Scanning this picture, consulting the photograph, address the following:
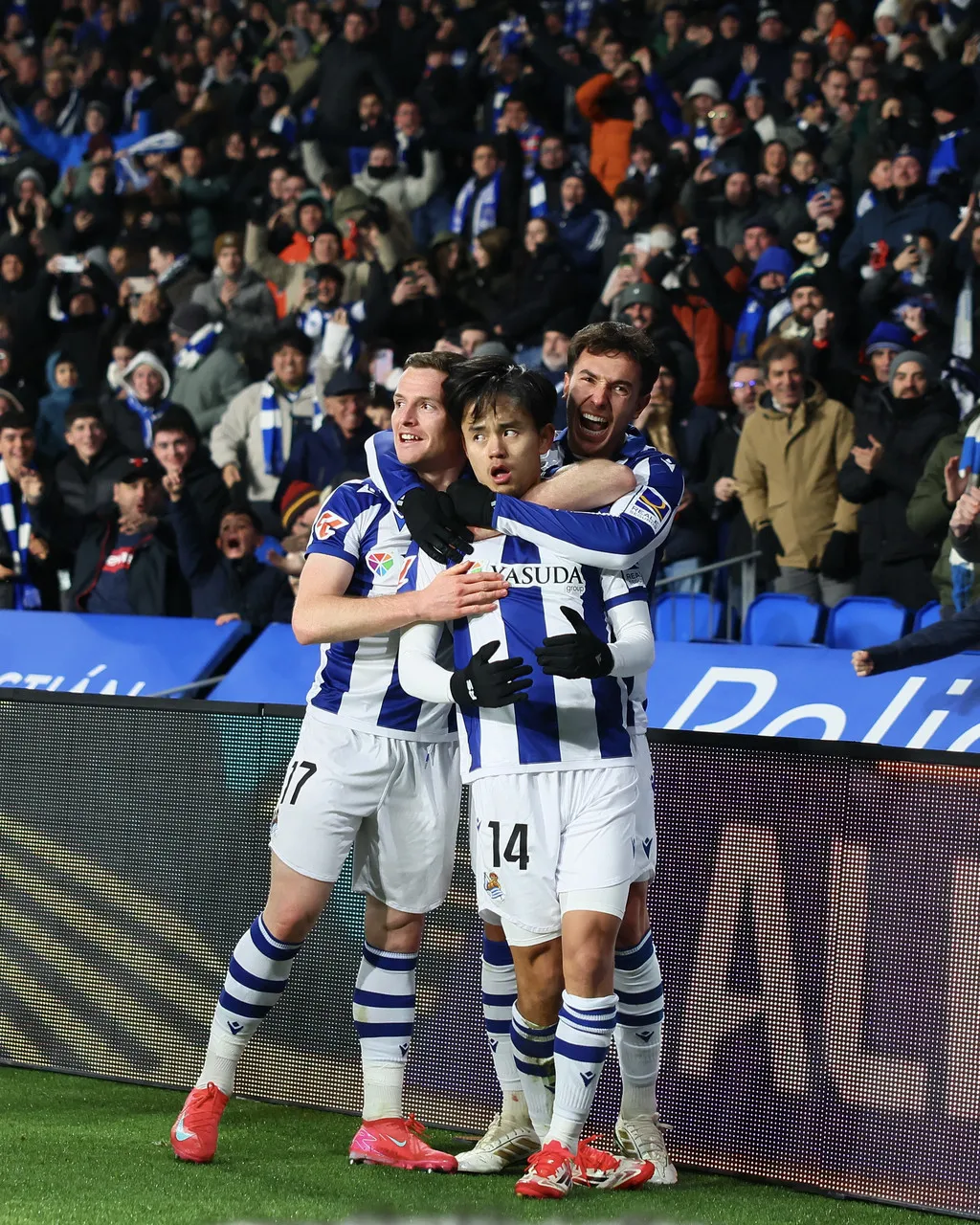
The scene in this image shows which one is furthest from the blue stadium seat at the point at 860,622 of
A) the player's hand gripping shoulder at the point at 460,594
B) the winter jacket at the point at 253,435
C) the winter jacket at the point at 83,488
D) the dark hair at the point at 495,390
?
the winter jacket at the point at 83,488

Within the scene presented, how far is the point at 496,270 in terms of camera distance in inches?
421

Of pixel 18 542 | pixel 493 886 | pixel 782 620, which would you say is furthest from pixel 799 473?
pixel 18 542

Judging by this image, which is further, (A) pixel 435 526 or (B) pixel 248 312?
(B) pixel 248 312

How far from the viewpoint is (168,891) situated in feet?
15.8

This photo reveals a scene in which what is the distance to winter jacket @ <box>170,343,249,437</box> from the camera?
1080 cm

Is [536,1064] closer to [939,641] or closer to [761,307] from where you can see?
[939,641]

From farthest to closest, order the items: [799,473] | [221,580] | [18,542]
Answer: [18,542] → [221,580] → [799,473]

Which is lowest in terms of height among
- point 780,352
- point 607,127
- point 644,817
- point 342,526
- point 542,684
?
point 644,817

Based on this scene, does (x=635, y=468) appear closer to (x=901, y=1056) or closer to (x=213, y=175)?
(x=901, y=1056)

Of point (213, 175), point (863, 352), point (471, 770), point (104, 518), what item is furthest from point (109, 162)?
point (471, 770)

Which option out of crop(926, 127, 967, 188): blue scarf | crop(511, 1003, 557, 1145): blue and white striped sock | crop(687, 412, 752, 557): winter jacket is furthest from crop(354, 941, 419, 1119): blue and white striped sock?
crop(926, 127, 967, 188): blue scarf

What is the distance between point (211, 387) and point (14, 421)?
1.36 meters

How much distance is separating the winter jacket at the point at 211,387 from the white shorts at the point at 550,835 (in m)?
7.57

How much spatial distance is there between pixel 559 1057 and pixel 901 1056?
88cm
